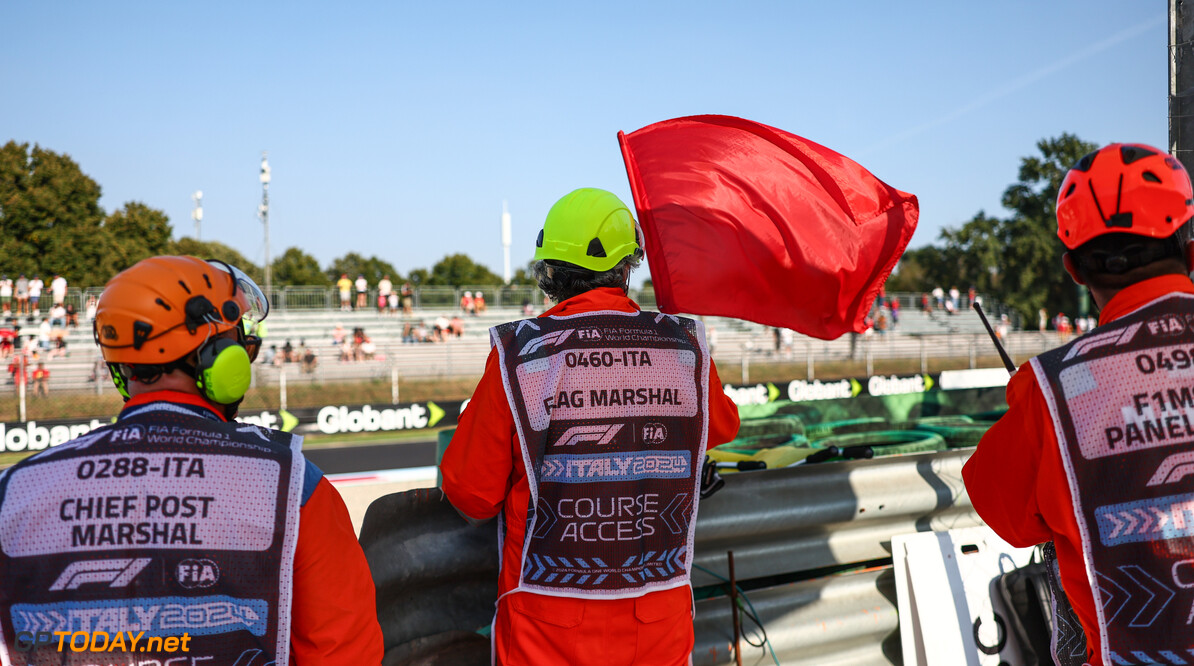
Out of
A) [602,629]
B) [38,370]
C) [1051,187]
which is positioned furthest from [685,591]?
[1051,187]

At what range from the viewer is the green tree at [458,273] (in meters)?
58.5

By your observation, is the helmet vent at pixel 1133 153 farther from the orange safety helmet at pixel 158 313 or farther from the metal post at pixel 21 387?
the metal post at pixel 21 387

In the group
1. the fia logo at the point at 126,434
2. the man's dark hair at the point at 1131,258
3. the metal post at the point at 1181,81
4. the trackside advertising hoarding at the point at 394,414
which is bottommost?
the trackside advertising hoarding at the point at 394,414

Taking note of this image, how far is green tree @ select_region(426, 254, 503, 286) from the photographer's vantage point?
192ft

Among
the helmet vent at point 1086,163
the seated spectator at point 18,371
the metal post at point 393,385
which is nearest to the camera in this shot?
the helmet vent at point 1086,163

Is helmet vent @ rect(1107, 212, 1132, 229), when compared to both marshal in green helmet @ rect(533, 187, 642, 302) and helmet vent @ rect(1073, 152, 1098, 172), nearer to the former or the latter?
helmet vent @ rect(1073, 152, 1098, 172)

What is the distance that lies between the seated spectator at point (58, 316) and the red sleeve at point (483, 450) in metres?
26.1

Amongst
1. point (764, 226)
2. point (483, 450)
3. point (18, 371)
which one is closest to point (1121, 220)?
point (764, 226)

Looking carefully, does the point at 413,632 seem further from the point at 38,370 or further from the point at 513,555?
the point at 38,370

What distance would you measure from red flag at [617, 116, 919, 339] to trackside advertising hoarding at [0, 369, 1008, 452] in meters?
5.38

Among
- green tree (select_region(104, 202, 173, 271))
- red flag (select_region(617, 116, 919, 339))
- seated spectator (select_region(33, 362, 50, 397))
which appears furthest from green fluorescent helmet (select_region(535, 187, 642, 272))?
green tree (select_region(104, 202, 173, 271))

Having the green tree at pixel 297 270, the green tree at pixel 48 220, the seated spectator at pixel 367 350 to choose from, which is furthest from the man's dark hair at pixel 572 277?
the green tree at pixel 297 270

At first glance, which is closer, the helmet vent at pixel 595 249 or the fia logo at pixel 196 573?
the fia logo at pixel 196 573

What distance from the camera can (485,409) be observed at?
2.13 m
